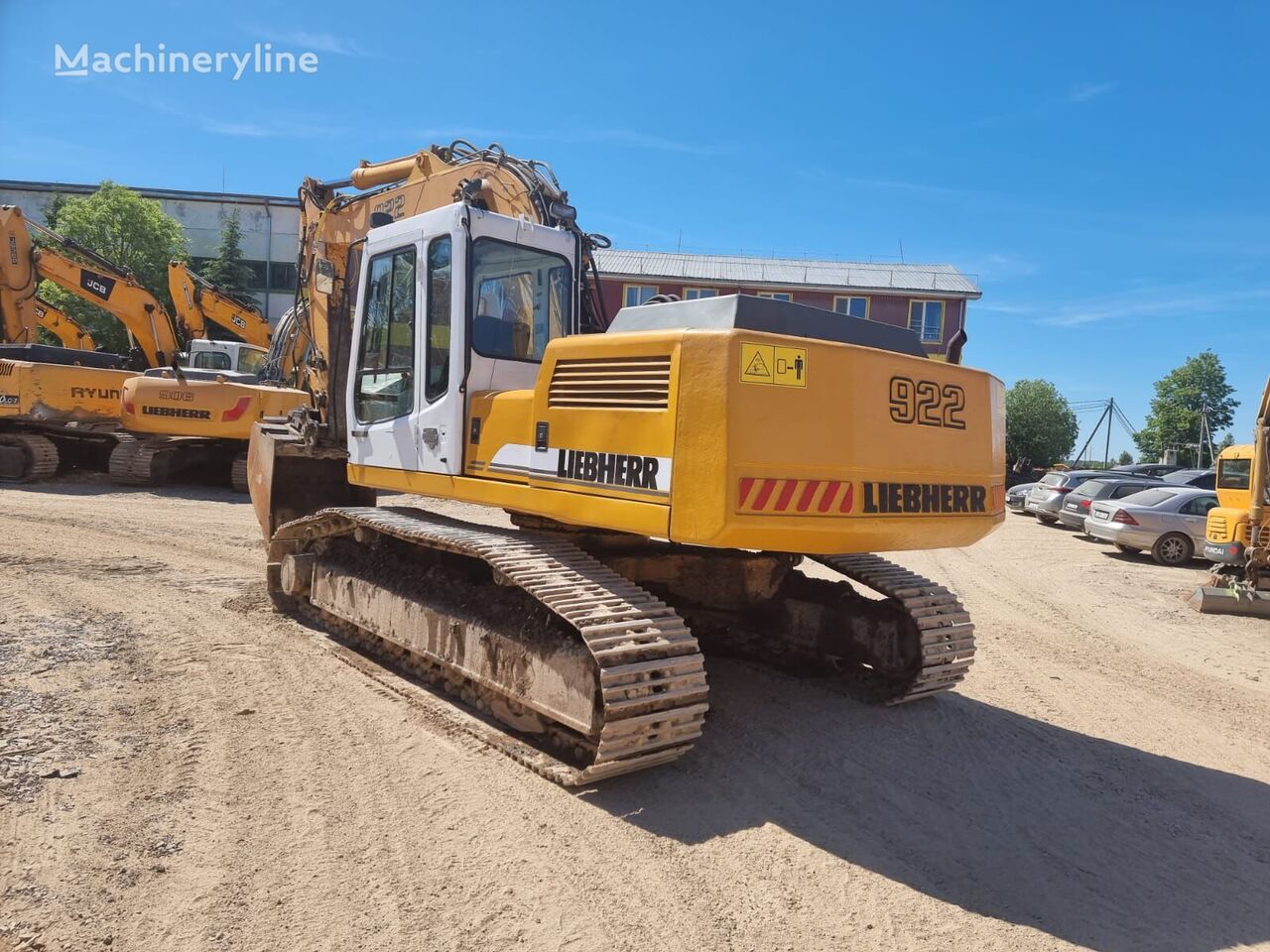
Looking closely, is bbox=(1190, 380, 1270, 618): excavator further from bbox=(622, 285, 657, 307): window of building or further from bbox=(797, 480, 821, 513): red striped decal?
bbox=(622, 285, 657, 307): window of building

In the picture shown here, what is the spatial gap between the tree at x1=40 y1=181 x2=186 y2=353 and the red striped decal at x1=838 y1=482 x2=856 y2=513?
113 ft

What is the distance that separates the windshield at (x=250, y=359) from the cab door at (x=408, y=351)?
1432cm

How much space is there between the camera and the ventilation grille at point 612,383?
3.73 metres

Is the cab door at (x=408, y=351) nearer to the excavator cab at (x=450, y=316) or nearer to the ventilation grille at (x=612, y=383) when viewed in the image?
the excavator cab at (x=450, y=316)

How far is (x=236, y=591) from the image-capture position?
294 inches

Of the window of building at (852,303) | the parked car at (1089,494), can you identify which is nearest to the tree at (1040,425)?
the window of building at (852,303)

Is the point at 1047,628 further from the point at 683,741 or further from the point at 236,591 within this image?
the point at 236,591

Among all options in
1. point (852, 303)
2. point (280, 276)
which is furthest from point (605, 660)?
point (280, 276)

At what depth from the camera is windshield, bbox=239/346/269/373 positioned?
61.2 ft

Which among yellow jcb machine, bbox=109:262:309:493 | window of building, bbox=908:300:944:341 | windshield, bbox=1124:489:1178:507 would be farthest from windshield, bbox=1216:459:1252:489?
window of building, bbox=908:300:944:341

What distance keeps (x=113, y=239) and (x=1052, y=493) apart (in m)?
33.3

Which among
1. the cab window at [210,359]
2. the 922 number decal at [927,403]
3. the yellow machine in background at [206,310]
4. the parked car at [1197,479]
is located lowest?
the parked car at [1197,479]

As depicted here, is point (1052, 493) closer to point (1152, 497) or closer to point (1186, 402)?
point (1152, 497)

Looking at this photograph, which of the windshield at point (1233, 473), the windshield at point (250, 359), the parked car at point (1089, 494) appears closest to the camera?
the windshield at point (1233, 473)
